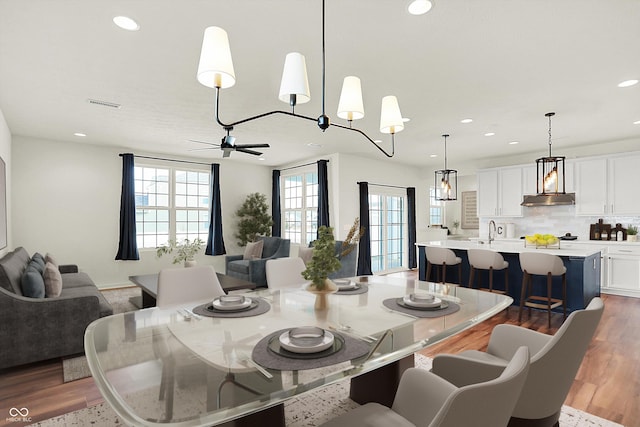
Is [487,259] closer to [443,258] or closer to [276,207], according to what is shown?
[443,258]

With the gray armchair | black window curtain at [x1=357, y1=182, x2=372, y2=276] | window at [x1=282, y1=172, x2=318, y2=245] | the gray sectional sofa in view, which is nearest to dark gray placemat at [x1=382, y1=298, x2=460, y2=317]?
the gray sectional sofa

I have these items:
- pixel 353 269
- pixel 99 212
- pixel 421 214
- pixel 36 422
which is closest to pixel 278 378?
pixel 36 422

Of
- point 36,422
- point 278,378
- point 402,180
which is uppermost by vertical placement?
point 402,180

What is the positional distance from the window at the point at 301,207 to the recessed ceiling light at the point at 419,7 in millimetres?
5201

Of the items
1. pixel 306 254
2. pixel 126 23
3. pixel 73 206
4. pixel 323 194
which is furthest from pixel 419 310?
pixel 73 206

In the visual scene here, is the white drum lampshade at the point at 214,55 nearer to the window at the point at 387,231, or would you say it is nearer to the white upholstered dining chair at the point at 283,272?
the white upholstered dining chair at the point at 283,272

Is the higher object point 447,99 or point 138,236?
point 447,99

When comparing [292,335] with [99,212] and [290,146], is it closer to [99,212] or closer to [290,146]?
[290,146]

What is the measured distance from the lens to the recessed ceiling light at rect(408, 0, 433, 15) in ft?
6.76

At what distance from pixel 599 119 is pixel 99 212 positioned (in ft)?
25.7

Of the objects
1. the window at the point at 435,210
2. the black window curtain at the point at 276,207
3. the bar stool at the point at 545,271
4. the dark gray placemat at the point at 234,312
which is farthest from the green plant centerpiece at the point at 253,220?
the dark gray placemat at the point at 234,312

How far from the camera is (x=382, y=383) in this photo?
215cm

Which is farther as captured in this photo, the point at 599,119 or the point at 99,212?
the point at 99,212

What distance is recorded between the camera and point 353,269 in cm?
588
